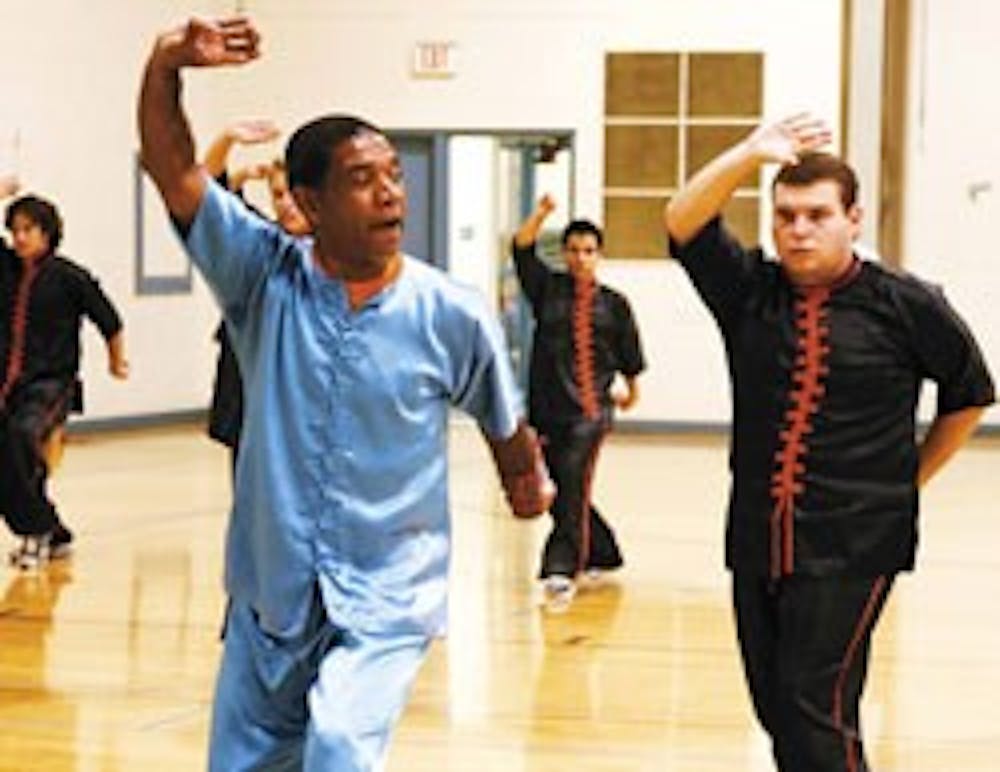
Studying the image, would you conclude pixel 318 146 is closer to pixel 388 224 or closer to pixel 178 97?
pixel 388 224

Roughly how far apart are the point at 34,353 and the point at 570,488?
9.22ft

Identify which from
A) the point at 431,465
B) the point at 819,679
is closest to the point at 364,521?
the point at 431,465

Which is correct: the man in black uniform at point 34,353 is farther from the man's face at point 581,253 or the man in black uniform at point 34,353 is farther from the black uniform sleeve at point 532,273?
the man's face at point 581,253

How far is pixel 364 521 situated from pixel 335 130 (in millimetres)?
745

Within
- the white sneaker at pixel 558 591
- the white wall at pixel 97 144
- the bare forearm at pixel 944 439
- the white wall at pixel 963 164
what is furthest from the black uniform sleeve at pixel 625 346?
the white wall at pixel 963 164

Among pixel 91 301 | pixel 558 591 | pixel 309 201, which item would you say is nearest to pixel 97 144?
pixel 91 301

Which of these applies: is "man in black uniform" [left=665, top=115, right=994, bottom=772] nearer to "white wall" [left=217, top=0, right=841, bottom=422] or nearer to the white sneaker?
the white sneaker

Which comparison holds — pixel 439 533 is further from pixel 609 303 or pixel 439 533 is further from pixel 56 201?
pixel 56 201

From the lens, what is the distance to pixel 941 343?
489 cm

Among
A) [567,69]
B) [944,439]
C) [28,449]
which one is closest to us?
[944,439]

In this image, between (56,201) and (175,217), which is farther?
(56,201)

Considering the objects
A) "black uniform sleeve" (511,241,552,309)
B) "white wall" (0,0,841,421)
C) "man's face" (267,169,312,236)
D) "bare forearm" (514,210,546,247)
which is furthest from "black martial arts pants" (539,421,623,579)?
"white wall" (0,0,841,421)

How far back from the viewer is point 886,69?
4449 millimetres

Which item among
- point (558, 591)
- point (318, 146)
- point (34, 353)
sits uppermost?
point (318, 146)
